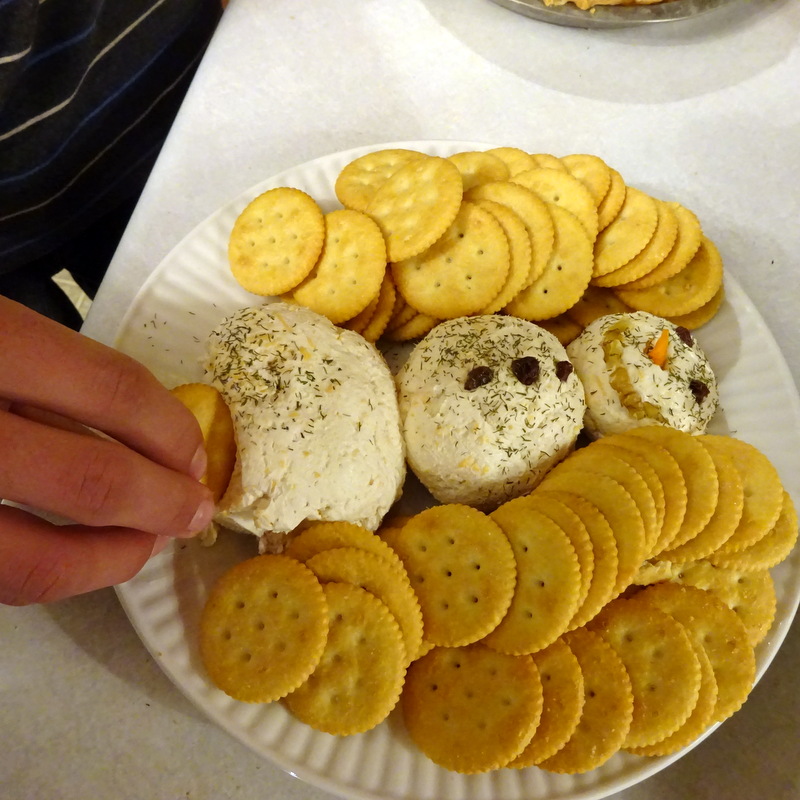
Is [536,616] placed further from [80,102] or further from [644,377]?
[80,102]

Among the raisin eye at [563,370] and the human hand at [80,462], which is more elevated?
the human hand at [80,462]

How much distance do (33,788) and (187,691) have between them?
0.83ft

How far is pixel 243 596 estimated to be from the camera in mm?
812

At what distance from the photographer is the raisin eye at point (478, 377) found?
91 centimetres

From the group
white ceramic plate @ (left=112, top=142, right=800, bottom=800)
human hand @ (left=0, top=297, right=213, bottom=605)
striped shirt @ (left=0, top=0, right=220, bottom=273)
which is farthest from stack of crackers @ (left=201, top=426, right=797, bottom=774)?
striped shirt @ (left=0, top=0, right=220, bottom=273)

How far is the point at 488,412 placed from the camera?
92cm

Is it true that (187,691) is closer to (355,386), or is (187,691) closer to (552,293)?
(355,386)

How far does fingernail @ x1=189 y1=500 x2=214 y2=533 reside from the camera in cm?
62

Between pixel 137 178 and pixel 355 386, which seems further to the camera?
pixel 137 178

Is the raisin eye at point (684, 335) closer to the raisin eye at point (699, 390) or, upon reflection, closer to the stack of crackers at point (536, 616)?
the raisin eye at point (699, 390)

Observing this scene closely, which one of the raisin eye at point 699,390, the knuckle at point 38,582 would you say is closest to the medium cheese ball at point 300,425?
the knuckle at point 38,582

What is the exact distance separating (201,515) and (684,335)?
0.77m

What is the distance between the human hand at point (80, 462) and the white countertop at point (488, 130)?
400 millimetres

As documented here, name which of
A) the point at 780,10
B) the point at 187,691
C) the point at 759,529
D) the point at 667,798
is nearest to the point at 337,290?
the point at 187,691
